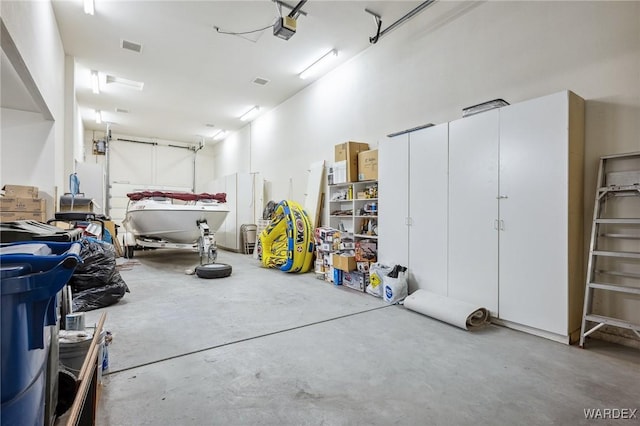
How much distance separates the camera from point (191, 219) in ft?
19.5

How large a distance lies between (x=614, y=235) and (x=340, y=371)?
255 centimetres

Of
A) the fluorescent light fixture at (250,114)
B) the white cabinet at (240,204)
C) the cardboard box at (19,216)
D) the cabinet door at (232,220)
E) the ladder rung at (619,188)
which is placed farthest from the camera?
the cabinet door at (232,220)

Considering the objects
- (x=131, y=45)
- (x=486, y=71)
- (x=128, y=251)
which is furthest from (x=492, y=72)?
(x=128, y=251)

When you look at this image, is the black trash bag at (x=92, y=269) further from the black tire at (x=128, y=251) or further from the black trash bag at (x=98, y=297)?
the black tire at (x=128, y=251)

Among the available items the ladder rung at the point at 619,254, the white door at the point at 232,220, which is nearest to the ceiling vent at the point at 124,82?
the white door at the point at 232,220

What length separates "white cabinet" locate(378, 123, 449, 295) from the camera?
352 centimetres

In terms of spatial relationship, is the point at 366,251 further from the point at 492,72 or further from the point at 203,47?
the point at 203,47

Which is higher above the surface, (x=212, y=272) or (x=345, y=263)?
(x=345, y=263)

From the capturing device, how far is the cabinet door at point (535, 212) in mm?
2588

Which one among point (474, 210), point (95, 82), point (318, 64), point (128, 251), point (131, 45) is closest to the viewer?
point (474, 210)

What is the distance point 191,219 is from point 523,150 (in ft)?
17.9

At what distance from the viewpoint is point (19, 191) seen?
12.4 feet

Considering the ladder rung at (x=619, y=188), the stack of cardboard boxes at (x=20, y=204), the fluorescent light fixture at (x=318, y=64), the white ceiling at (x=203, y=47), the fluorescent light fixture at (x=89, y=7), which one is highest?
the white ceiling at (x=203, y=47)

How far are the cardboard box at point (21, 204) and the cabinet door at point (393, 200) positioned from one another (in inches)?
172
